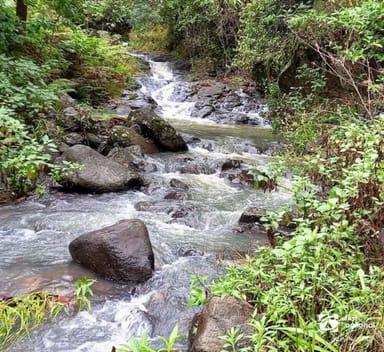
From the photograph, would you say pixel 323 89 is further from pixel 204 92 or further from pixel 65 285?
pixel 204 92

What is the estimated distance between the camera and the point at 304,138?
6.32 metres

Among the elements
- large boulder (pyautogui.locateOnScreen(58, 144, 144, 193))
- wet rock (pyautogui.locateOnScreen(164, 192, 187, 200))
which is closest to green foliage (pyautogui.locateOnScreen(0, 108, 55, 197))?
large boulder (pyautogui.locateOnScreen(58, 144, 144, 193))

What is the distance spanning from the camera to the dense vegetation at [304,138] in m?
2.68

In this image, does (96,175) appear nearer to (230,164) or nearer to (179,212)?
(179,212)

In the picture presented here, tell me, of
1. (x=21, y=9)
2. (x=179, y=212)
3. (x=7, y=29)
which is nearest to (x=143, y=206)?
(x=179, y=212)

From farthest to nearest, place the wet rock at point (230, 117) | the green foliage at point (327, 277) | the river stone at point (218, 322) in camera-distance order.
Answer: the wet rock at point (230, 117) → the river stone at point (218, 322) → the green foliage at point (327, 277)

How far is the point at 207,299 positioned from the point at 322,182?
5.54 feet

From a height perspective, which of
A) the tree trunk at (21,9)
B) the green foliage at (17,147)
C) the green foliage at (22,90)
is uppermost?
the tree trunk at (21,9)

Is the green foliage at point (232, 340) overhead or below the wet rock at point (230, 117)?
overhead

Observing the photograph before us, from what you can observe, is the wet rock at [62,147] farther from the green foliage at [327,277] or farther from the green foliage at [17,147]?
the green foliage at [327,277]

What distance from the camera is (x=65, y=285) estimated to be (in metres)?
4.23

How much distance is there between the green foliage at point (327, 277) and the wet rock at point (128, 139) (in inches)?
238

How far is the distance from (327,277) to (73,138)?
23.0 ft

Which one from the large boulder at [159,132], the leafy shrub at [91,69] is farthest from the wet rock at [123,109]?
the large boulder at [159,132]
